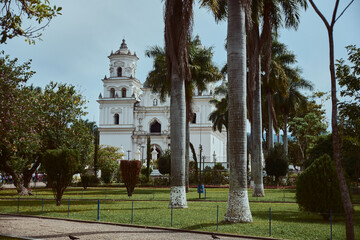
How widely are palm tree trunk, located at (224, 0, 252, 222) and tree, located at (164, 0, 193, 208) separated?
371 cm

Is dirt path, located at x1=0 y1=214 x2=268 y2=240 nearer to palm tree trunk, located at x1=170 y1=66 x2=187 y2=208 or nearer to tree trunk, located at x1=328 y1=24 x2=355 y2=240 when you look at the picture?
tree trunk, located at x1=328 y1=24 x2=355 y2=240

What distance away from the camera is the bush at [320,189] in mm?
12109

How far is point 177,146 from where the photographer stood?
52.9ft

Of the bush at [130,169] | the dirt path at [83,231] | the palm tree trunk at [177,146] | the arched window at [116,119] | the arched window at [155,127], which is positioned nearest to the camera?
the dirt path at [83,231]

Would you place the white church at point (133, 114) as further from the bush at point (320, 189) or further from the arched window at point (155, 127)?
the bush at point (320, 189)

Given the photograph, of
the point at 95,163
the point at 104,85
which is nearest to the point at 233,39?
the point at 95,163

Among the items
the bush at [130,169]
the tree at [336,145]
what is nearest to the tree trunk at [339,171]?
the tree at [336,145]

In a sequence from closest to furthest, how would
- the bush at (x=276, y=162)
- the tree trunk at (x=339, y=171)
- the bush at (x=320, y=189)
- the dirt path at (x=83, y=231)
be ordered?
the tree trunk at (x=339, y=171)
the dirt path at (x=83, y=231)
the bush at (x=320, y=189)
the bush at (x=276, y=162)

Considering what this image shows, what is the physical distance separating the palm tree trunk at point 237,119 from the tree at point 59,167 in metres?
7.96

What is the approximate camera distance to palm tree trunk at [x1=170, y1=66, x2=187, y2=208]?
1570cm

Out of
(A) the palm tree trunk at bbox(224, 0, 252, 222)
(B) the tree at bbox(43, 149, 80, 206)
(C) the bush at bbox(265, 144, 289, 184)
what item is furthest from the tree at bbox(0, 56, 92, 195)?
(C) the bush at bbox(265, 144, 289, 184)

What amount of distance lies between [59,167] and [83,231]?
23.9ft

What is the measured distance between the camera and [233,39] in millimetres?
12383

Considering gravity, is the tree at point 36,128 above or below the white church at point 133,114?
below
